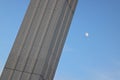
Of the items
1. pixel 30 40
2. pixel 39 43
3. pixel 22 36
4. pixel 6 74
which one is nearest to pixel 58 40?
pixel 39 43

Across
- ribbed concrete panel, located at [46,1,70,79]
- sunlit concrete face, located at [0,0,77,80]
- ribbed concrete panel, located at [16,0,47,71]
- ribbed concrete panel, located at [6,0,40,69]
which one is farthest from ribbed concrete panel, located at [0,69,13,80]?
ribbed concrete panel, located at [46,1,70,79]

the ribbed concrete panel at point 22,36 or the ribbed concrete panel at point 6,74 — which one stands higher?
the ribbed concrete panel at point 22,36

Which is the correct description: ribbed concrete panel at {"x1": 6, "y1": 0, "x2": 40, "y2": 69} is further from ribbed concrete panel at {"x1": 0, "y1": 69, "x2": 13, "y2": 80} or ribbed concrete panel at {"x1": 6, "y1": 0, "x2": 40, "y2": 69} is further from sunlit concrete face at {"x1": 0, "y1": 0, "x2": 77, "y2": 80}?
ribbed concrete panel at {"x1": 0, "y1": 69, "x2": 13, "y2": 80}

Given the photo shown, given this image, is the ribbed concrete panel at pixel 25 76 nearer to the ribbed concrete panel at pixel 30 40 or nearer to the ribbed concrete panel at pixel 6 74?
the ribbed concrete panel at pixel 30 40

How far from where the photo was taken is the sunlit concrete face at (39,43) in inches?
339

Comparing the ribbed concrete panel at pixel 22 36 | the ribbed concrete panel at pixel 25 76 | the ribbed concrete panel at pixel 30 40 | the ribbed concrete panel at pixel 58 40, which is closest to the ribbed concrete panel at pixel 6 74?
the ribbed concrete panel at pixel 22 36

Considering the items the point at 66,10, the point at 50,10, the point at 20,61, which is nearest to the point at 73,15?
the point at 66,10

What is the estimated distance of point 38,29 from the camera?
9.08m

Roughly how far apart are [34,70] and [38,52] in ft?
2.25

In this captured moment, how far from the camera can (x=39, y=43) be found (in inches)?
348

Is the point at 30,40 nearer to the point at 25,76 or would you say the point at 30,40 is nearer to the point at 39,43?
the point at 39,43

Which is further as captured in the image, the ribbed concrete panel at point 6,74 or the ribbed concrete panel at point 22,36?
the ribbed concrete panel at point 22,36

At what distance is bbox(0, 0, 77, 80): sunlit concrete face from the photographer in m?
8.62

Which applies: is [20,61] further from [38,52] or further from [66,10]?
[66,10]
